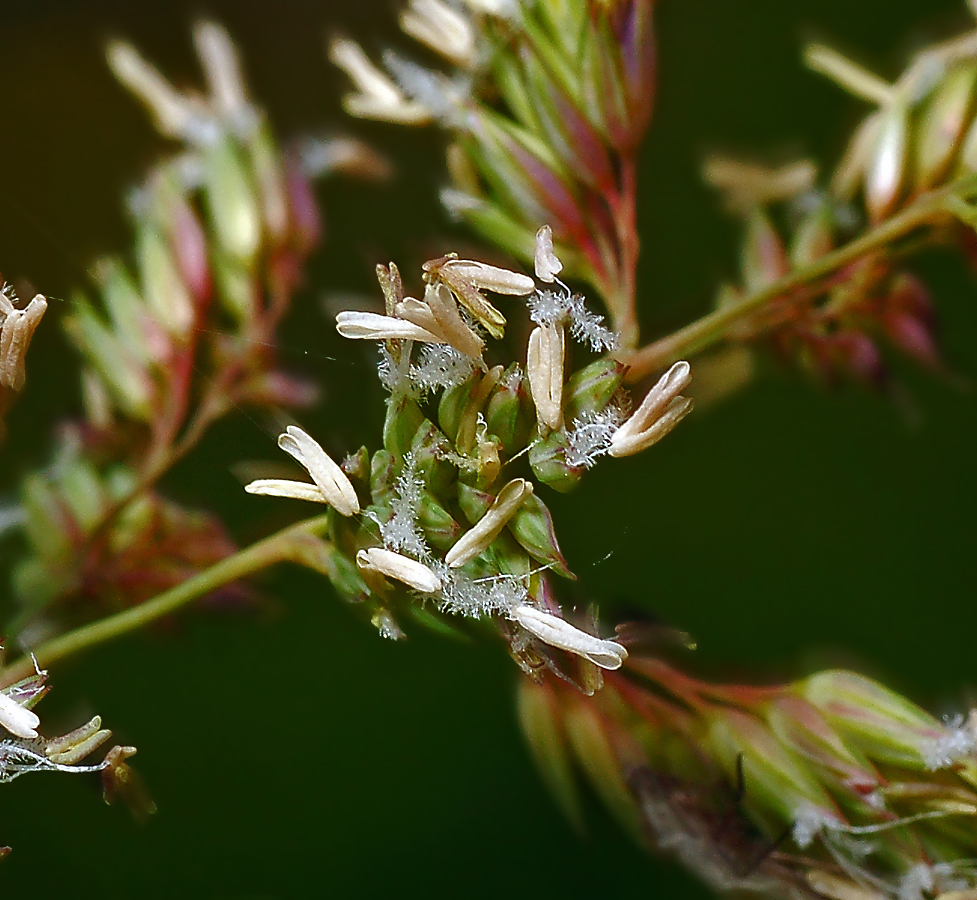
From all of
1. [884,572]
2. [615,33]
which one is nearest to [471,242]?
[615,33]

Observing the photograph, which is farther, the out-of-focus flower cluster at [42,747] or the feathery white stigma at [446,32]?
the feathery white stigma at [446,32]

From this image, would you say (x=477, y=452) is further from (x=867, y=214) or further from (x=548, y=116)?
(x=867, y=214)

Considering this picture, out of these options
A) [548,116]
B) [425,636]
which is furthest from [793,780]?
[548,116]

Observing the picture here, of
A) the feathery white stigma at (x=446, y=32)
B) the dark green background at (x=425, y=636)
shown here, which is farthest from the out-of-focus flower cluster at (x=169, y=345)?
the feathery white stigma at (x=446, y=32)

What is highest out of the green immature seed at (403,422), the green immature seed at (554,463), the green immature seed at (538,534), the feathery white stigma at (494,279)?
the feathery white stigma at (494,279)

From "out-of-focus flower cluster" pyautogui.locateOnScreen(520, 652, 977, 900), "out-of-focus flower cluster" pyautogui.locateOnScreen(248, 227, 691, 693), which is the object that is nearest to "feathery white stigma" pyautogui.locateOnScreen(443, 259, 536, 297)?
"out-of-focus flower cluster" pyautogui.locateOnScreen(248, 227, 691, 693)

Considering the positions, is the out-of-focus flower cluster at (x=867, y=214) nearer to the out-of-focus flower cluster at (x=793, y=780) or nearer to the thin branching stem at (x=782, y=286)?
the thin branching stem at (x=782, y=286)

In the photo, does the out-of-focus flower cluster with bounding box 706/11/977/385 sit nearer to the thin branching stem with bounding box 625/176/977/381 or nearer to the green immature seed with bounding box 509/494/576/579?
the thin branching stem with bounding box 625/176/977/381
